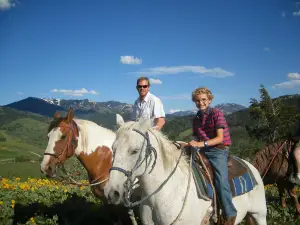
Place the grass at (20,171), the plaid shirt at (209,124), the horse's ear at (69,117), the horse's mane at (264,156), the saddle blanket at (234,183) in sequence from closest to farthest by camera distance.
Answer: the saddle blanket at (234,183) < the plaid shirt at (209,124) < the horse's ear at (69,117) < the horse's mane at (264,156) < the grass at (20,171)

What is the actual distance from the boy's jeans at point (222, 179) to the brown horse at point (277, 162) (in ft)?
11.4

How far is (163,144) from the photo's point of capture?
349 centimetres

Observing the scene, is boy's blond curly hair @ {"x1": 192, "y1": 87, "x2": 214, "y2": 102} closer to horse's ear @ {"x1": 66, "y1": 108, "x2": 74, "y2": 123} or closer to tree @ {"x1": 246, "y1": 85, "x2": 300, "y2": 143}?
horse's ear @ {"x1": 66, "y1": 108, "x2": 74, "y2": 123}

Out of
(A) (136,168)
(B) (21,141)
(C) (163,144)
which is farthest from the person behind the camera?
(B) (21,141)

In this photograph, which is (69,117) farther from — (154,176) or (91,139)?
(154,176)

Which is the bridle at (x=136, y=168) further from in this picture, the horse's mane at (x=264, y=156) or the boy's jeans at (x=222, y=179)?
the horse's mane at (x=264, y=156)

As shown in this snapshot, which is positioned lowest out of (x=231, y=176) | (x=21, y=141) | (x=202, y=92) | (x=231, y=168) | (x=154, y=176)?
(x=21, y=141)

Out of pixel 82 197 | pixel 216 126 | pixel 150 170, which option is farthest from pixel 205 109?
pixel 82 197

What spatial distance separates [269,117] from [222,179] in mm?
40573

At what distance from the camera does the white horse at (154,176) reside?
297 centimetres

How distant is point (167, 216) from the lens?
132 inches

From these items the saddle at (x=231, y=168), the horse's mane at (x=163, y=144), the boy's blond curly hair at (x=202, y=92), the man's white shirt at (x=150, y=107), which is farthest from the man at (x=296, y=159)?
the horse's mane at (x=163, y=144)

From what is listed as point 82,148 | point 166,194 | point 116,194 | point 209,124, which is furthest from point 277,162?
point 116,194

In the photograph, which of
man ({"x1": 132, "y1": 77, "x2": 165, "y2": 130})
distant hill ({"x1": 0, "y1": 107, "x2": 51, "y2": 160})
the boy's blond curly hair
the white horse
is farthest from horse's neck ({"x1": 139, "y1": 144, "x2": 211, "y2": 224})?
distant hill ({"x1": 0, "y1": 107, "x2": 51, "y2": 160})
